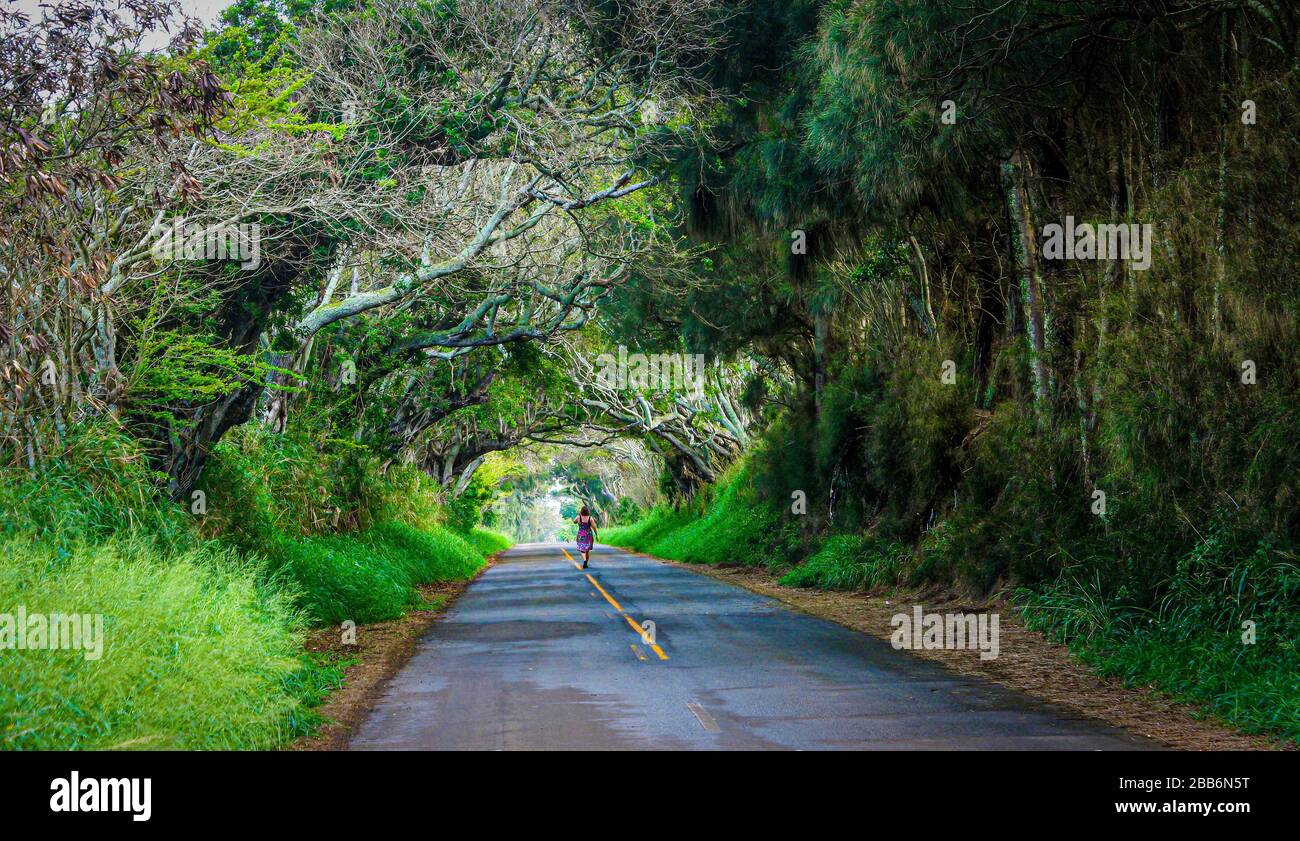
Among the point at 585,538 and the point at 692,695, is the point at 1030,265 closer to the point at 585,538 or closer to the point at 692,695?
the point at 692,695

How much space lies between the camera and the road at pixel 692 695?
368 inches

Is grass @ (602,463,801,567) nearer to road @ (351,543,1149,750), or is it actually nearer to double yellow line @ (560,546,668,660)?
double yellow line @ (560,546,668,660)

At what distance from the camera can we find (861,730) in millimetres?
9570

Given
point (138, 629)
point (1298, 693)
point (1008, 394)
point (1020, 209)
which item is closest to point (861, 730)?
point (1298, 693)

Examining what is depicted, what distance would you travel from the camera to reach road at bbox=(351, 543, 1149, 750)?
934 centimetres

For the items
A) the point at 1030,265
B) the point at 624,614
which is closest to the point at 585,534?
the point at 624,614

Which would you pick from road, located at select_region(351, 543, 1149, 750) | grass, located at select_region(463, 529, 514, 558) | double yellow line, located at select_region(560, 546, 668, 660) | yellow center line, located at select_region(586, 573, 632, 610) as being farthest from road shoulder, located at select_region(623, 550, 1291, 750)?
grass, located at select_region(463, 529, 514, 558)

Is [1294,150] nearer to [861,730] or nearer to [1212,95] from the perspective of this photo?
[1212,95]

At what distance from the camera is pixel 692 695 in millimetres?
11562

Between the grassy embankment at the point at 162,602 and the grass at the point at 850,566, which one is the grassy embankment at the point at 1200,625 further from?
the grassy embankment at the point at 162,602

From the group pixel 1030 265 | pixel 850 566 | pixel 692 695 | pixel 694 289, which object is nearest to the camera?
pixel 692 695

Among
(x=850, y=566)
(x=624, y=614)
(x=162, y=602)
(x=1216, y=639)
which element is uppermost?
(x=162, y=602)

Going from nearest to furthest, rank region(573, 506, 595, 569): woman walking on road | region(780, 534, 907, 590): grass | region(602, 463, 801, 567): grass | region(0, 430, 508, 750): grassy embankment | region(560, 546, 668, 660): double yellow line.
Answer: region(0, 430, 508, 750): grassy embankment
region(560, 546, 668, 660): double yellow line
region(780, 534, 907, 590): grass
region(602, 463, 801, 567): grass
region(573, 506, 595, 569): woman walking on road

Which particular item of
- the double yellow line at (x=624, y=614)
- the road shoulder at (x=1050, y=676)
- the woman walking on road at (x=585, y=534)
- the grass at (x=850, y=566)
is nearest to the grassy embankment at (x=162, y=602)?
the double yellow line at (x=624, y=614)
